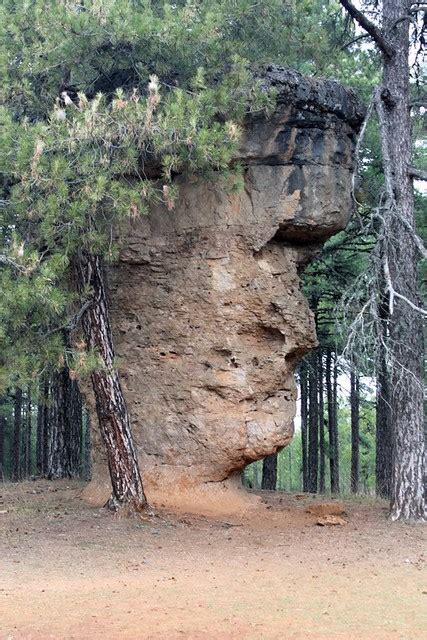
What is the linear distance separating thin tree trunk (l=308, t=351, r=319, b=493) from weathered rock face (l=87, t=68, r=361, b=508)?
27.6 ft

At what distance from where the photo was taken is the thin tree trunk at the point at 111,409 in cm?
1073

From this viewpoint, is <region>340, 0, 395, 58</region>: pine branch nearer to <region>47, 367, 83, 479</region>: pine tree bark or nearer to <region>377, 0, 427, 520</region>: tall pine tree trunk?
<region>377, 0, 427, 520</region>: tall pine tree trunk

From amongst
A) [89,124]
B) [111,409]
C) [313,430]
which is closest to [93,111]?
[89,124]

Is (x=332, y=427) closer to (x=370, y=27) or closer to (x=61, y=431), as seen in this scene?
(x=61, y=431)

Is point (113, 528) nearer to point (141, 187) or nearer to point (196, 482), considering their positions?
point (196, 482)

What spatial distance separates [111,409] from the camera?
1076 cm

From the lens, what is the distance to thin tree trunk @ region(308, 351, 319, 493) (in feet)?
69.5

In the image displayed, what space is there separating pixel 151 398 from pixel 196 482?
1.54 meters

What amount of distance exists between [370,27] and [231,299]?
4570 mm

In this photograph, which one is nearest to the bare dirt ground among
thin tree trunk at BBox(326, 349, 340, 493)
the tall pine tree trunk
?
the tall pine tree trunk

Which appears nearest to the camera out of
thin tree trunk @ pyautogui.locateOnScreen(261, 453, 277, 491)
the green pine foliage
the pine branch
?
the green pine foliage

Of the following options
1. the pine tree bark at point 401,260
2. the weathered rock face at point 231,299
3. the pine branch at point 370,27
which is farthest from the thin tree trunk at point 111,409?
the pine branch at point 370,27

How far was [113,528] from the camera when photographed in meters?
9.96

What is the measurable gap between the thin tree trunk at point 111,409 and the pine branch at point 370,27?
5.13m
